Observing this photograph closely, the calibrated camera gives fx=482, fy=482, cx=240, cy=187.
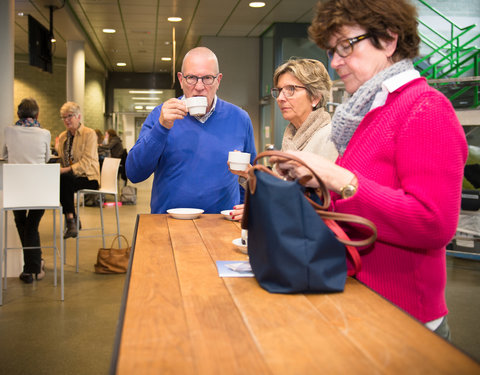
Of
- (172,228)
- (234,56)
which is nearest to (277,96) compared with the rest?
(172,228)

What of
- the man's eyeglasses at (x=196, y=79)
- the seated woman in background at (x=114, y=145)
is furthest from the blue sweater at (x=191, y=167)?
the seated woman in background at (x=114, y=145)

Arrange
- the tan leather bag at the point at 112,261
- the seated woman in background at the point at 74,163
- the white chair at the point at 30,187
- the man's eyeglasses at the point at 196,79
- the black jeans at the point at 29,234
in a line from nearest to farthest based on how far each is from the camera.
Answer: the man's eyeglasses at the point at 196,79 → the white chair at the point at 30,187 → the black jeans at the point at 29,234 → the tan leather bag at the point at 112,261 → the seated woman in background at the point at 74,163

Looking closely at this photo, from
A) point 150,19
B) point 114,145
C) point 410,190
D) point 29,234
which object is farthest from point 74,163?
point 410,190

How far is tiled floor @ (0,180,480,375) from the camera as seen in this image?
2740 mm

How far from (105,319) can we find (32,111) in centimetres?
241

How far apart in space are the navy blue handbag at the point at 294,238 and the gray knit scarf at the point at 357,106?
301 millimetres

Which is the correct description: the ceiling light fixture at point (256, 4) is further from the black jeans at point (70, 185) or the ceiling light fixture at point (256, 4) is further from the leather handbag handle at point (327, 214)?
the leather handbag handle at point (327, 214)

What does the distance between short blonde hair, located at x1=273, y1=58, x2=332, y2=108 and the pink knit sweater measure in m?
1.21

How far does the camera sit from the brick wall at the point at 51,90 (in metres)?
14.1

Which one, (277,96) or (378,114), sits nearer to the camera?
(378,114)

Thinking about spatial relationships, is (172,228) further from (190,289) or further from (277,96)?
(277,96)

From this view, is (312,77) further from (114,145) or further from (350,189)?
(114,145)

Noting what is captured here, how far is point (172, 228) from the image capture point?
1.88 metres

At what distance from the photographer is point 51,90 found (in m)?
14.7
